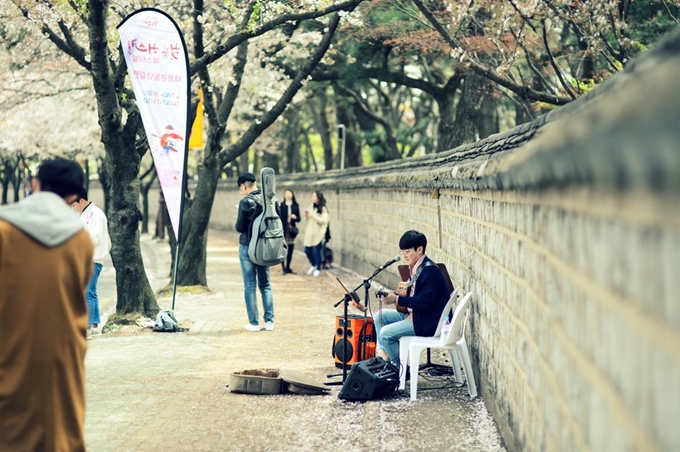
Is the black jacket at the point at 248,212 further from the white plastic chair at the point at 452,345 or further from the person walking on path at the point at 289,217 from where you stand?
the person walking on path at the point at 289,217

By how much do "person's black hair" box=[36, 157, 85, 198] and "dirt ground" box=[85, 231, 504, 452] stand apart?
2557 millimetres

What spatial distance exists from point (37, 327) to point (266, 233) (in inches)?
311

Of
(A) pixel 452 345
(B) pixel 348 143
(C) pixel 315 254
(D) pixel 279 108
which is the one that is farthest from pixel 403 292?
(B) pixel 348 143

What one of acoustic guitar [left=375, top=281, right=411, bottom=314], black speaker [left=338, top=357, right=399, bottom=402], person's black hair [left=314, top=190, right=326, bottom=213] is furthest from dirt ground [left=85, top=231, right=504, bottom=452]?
person's black hair [left=314, top=190, right=326, bottom=213]

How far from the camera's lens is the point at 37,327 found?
437cm

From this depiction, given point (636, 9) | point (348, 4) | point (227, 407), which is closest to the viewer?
point (227, 407)

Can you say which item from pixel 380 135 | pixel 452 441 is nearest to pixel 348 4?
pixel 452 441

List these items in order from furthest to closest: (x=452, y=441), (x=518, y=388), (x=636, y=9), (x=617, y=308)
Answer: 1. (x=636, y=9)
2. (x=452, y=441)
3. (x=518, y=388)
4. (x=617, y=308)

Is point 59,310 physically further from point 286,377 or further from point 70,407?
point 286,377

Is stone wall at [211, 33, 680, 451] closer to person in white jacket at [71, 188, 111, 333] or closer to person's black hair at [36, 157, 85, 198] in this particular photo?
person's black hair at [36, 157, 85, 198]

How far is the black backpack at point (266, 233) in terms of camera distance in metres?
12.3

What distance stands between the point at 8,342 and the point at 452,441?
3501mm

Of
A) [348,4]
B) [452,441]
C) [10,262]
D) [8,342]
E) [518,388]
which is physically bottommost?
[452,441]

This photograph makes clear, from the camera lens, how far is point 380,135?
31359 mm
